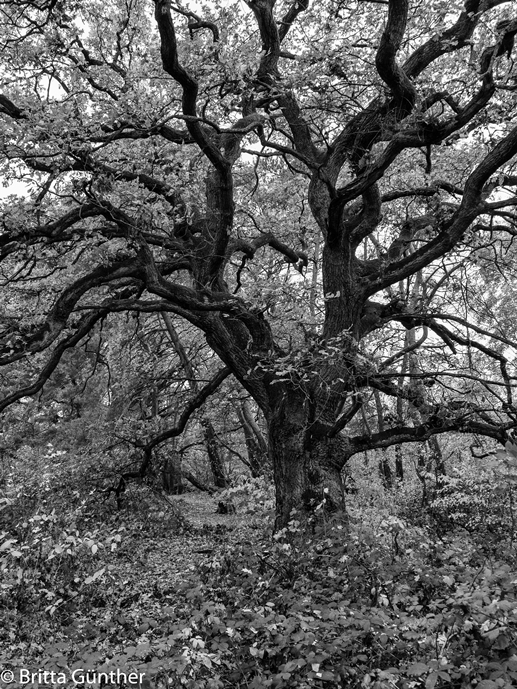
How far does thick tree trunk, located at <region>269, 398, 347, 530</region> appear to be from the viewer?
6.47 meters

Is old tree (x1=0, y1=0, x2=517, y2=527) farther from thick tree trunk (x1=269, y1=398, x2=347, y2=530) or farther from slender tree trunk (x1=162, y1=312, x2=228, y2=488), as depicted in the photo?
slender tree trunk (x1=162, y1=312, x2=228, y2=488)

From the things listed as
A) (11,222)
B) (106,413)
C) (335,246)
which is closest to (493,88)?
(335,246)

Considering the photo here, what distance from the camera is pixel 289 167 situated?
750 centimetres

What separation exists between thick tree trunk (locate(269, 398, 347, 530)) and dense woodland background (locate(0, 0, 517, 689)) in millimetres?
30

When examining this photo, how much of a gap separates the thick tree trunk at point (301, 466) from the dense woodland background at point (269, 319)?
0.10 ft

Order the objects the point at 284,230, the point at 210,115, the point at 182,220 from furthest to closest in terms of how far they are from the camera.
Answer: the point at 284,230 < the point at 210,115 < the point at 182,220

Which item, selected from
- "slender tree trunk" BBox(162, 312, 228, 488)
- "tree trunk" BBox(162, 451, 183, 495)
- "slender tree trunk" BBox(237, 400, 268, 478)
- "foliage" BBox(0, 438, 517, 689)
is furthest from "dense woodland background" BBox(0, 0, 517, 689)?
Result: "tree trunk" BBox(162, 451, 183, 495)

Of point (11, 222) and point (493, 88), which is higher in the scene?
point (493, 88)

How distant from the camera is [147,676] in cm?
270

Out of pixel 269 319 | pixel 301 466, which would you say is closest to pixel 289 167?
pixel 269 319

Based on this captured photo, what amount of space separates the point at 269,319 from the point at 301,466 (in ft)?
7.77

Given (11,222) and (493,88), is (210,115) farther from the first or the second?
(493,88)

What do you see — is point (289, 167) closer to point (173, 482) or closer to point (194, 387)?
point (194, 387)

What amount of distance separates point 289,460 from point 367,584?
2724 mm
